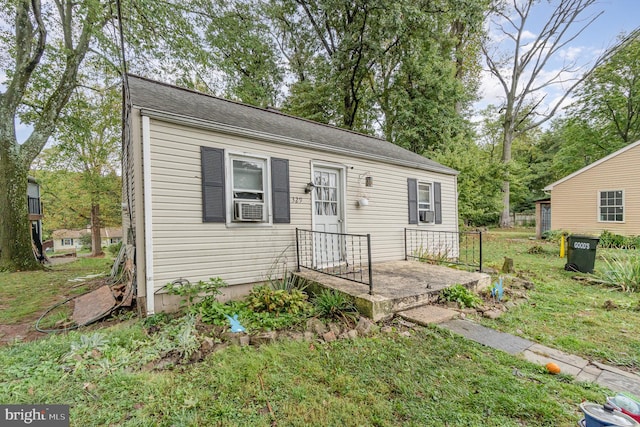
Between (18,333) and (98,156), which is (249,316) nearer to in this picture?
(18,333)

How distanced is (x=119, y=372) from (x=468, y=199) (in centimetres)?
1226

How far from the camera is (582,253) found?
6.28 meters

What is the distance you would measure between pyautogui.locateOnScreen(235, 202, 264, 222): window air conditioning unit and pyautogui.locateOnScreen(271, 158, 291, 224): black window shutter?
338mm

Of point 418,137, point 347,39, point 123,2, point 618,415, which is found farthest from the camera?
point 418,137

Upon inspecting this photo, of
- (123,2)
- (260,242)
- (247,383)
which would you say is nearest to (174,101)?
(260,242)

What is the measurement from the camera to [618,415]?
1.49 metres

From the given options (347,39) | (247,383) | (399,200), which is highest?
(347,39)

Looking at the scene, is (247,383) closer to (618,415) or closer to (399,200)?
(618,415)

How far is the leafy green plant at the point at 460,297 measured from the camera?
4113 mm

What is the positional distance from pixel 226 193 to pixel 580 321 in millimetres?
5557

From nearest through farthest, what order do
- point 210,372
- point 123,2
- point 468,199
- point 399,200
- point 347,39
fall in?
point 210,372
point 399,200
point 123,2
point 468,199
point 347,39

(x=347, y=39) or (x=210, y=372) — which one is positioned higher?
(x=347, y=39)

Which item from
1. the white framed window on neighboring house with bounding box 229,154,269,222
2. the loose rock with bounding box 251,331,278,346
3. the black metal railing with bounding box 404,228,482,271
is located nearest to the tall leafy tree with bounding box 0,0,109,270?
the white framed window on neighboring house with bounding box 229,154,269,222

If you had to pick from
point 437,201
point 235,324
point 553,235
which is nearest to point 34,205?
point 235,324
